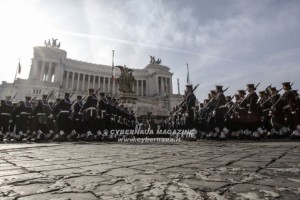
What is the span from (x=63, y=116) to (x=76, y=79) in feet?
186

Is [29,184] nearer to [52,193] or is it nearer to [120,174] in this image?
[52,193]

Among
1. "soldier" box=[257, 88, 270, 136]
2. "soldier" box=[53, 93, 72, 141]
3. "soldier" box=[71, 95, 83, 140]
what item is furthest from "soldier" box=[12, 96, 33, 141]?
"soldier" box=[257, 88, 270, 136]

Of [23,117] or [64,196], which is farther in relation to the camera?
[23,117]

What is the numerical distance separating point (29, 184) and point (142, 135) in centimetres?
1605

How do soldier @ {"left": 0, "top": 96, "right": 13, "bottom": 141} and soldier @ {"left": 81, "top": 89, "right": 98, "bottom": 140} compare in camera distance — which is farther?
soldier @ {"left": 0, "top": 96, "right": 13, "bottom": 141}

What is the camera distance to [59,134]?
11.1 meters

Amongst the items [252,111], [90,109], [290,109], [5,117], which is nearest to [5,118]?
[5,117]

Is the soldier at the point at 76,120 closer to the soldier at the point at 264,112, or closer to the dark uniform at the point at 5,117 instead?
the dark uniform at the point at 5,117

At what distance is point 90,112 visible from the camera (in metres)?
10.5

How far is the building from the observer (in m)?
46.2

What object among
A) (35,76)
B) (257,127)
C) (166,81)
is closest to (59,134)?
(257,127)

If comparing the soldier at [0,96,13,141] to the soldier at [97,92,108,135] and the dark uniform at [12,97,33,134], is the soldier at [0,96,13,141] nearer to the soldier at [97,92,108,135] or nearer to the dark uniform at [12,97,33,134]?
the dark uniform at [12,97,33,134]

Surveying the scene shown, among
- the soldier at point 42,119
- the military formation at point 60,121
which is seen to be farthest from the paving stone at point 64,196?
the soldier at point 42,119

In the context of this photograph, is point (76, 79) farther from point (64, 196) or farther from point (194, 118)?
point (64, 196)
